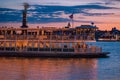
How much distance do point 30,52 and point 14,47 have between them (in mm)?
3771

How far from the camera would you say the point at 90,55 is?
9381 cm

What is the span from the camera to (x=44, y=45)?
Answer: 322 ft

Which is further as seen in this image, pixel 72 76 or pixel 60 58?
pixel 60 58

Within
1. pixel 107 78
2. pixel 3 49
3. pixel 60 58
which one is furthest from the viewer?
Answer: pixel 3 49

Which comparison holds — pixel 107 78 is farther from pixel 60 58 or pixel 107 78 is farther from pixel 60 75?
pixel 60 58

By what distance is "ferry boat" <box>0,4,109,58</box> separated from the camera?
94.8 metres

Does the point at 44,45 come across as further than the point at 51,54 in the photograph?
Yes

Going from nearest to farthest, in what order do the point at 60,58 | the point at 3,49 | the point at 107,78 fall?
1. the point at 107,78
2. the point at 60,58
3. the point at 3,49

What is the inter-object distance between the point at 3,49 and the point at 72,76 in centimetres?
4318

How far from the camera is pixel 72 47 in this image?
96125mm

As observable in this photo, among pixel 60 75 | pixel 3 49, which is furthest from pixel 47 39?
pixel 60 75

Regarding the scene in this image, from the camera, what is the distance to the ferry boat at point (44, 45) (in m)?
94.8

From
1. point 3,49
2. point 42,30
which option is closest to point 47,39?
point 42,30

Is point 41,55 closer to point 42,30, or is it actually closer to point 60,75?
point 42,30
